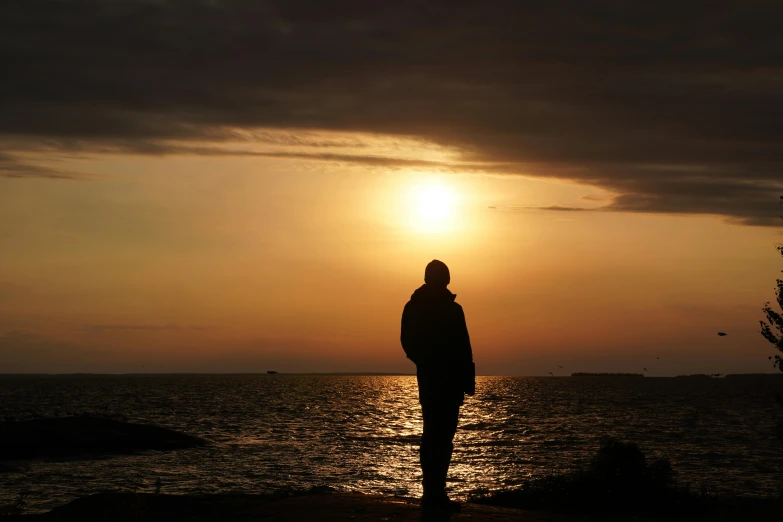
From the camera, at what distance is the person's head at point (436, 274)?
1136 centimetres

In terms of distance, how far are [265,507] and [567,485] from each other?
17.8 ft

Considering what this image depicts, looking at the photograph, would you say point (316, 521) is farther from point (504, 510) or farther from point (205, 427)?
point (205, 427)

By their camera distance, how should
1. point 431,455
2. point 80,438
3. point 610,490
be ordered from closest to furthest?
point 431,455
point 610,490
point 80,438

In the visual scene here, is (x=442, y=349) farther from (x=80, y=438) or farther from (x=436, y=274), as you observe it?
(x=80, y=438)

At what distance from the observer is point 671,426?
53562 millimetres

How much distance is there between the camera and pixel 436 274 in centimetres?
1136

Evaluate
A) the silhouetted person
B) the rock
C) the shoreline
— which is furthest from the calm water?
the silhouetted person

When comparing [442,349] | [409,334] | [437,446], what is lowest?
[437,446]

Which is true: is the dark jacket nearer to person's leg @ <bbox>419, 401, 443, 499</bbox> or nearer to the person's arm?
the person's arm

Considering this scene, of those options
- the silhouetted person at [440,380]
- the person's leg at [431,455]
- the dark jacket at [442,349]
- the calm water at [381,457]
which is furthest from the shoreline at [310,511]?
the calm water at [381,457]

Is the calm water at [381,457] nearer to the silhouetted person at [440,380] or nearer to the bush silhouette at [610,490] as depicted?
the bush silhouette at [610,490]

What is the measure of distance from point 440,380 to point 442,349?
428 mm

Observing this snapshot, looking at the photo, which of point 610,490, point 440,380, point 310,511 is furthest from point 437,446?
point 610,490

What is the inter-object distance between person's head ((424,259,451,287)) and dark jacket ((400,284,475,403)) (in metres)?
0.14
